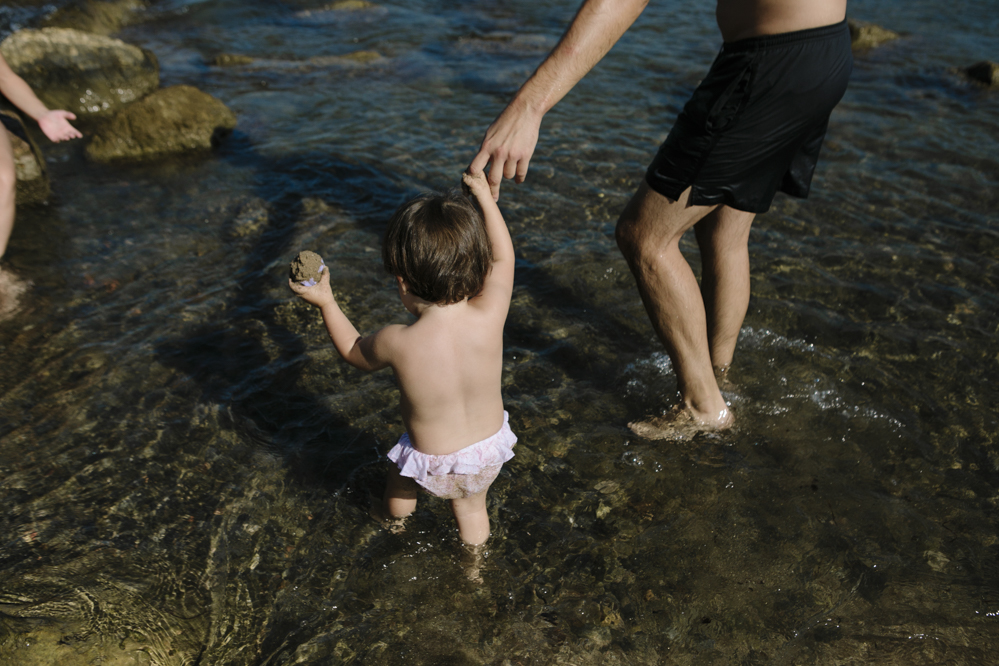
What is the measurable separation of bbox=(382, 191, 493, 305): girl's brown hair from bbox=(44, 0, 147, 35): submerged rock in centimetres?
1158

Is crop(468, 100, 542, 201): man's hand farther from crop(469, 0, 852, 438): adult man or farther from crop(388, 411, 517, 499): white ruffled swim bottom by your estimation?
crop(388, 411, 517, 499): white ruffled swim bottom

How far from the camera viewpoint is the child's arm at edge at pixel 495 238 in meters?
2.34

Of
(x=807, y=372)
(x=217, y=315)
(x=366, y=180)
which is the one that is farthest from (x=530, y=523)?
(x=366, y=180)

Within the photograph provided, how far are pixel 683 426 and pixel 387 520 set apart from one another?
58.2 inches

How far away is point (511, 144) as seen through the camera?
8.05ft

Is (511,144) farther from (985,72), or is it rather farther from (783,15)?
(985,72)

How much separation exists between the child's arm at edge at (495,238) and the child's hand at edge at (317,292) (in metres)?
0.56

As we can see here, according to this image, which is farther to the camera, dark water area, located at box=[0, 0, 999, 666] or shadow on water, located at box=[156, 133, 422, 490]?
shadow on water, located at box=[156, 133, 422, 490]

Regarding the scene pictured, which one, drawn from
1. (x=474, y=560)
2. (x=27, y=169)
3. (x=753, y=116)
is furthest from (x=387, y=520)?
(x=27, y=169)

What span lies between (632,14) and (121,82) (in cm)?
763

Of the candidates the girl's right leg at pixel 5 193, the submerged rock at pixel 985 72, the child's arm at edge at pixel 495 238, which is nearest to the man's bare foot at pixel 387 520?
the child's arm at edge at pixel 495 238

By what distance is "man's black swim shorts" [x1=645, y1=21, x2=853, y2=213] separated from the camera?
247 cm

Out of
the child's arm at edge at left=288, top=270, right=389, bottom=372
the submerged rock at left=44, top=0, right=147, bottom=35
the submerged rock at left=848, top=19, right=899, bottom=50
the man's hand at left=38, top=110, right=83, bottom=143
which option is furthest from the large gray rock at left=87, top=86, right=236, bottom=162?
the submerged rock at left=848, top=19, right=899, bottom=50

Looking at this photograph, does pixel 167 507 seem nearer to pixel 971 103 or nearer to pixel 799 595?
pixel 799 595
